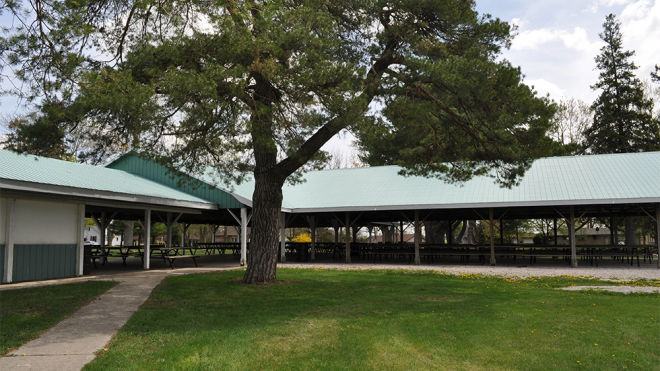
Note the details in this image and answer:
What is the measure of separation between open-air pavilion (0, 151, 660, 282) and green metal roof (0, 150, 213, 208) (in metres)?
0.05

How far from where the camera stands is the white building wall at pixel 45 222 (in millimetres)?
11102

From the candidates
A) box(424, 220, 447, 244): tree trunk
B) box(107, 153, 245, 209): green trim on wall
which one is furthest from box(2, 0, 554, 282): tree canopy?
box(424, 220, 447, 244): tree trunk

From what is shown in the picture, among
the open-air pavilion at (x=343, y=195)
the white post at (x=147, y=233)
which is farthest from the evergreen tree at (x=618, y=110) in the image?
the white post at (x=147, y=233)

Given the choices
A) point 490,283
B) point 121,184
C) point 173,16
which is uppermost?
point 173,16

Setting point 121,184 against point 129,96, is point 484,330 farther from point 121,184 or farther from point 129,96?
point 121,184

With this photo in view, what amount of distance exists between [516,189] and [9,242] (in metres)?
16.0

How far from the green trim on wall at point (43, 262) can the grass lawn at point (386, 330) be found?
401cm

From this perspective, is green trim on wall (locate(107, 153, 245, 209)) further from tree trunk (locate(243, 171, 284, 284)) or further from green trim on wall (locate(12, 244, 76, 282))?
tree trunk (locate(243, 171, 284, 284))

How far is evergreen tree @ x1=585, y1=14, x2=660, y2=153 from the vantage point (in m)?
31.0

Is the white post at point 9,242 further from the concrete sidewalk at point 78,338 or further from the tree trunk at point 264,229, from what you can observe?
the tree trunk at point 264,229

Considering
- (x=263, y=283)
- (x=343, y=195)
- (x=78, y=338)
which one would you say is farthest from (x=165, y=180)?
(x=78, y=338)

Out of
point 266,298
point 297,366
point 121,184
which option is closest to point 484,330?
point 297,366

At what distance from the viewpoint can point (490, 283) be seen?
11.5 meters

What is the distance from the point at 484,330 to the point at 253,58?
5.74 meters
